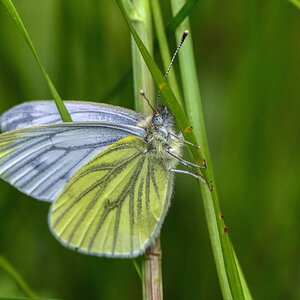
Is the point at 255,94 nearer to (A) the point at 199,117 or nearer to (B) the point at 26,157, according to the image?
(A) the point at 199,117

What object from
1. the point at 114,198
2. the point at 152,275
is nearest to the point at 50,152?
the point at 114,198

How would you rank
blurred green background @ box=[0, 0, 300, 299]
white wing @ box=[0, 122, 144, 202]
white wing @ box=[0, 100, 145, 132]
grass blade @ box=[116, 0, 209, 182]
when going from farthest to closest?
blurred green background @ box=[0, 0, 300, 299], white wing @ box=[0, 100, 145, 132], white wing @ box=[0, 122, 144, 202], grass blade @ box=[116, 0, 209, 182]

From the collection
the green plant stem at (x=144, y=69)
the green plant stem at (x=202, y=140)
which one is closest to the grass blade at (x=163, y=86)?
the green plant stem at (x=202, y=140)

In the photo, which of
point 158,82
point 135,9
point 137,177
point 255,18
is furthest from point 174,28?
point 255,18

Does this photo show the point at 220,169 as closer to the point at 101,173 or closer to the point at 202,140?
the point at 101,173

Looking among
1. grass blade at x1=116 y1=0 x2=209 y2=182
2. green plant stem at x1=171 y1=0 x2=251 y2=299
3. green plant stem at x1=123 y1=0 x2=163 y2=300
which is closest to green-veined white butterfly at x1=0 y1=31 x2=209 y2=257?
green plant stem at x1=123 y1=0 x2=163 y2=300

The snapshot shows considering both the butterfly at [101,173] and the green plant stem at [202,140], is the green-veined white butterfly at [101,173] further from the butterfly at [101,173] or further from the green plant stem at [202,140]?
the green plant stem at [202,140]

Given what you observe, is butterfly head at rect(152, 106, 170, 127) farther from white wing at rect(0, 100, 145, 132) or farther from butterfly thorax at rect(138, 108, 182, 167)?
white wing at rect(0, 100, 145, 132)

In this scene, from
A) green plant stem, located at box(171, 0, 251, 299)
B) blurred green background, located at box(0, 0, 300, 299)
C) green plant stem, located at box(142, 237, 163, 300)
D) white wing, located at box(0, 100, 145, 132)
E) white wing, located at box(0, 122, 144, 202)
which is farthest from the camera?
blurred green background, located at box(0, 0, 300, 299)
